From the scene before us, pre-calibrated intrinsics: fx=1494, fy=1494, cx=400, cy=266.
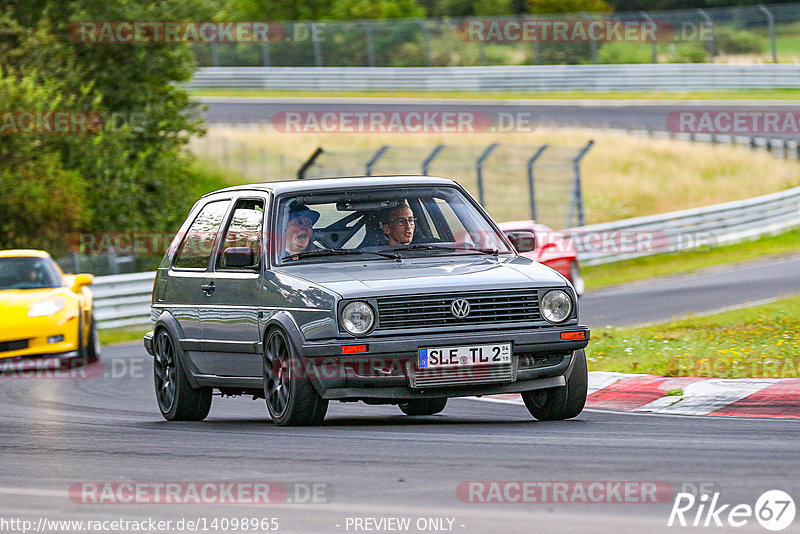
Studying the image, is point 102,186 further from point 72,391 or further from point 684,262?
point 72,391

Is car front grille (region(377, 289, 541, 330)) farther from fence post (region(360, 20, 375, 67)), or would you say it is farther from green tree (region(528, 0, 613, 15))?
green tree (region(528, 0, 613, 15))

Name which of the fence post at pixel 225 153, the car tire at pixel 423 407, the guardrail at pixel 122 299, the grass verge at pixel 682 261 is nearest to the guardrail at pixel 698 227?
the grass verge at pixel 682 261

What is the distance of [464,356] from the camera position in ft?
28.8

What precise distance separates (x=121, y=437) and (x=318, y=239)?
70.4 inches

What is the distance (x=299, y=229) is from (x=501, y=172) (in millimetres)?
31127

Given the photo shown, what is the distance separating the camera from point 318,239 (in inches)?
A: 384

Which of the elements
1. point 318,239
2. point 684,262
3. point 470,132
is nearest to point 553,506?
point 318,239

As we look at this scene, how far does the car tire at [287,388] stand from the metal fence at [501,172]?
52.5 ft

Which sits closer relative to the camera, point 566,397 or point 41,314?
point 566,397

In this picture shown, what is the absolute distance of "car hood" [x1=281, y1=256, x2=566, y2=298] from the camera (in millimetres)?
8859

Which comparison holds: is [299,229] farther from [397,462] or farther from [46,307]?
[46,307]

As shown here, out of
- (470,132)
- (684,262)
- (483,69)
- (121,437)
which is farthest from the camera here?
(483,69)
